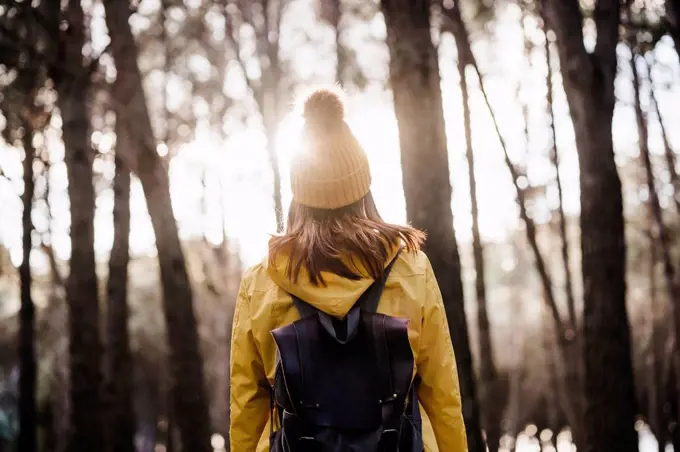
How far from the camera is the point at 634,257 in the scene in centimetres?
2409

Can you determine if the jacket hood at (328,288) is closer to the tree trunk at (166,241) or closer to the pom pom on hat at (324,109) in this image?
the pom pom on hat at (324,109)

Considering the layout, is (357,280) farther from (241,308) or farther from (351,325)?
(241,308)

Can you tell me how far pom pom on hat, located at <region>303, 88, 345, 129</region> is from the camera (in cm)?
263

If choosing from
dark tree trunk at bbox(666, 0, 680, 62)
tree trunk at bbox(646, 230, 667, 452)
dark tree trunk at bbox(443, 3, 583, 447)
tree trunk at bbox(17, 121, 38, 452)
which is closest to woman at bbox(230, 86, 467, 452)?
dark tree trunk at bbox(443, 3, 583, 447)

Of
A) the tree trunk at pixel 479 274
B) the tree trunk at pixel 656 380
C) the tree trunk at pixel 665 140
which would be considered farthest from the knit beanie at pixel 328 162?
the tree trunk at pixel 656 380

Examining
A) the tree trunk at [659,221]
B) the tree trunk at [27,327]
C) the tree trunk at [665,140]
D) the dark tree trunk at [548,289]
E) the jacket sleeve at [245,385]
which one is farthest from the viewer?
the tree trunk at [665,140]

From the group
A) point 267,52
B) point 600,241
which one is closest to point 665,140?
point 267,52

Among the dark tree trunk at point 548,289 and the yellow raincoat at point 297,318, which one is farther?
the dark tree trunk at point 548,289

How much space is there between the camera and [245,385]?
2596mm

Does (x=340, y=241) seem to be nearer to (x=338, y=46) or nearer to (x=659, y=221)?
(x=659, y=221)

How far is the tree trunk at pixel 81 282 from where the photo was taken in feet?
29.1

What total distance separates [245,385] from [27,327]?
11.6 meters

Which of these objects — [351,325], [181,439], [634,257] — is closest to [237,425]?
[351,325]

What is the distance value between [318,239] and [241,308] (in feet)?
1.19
